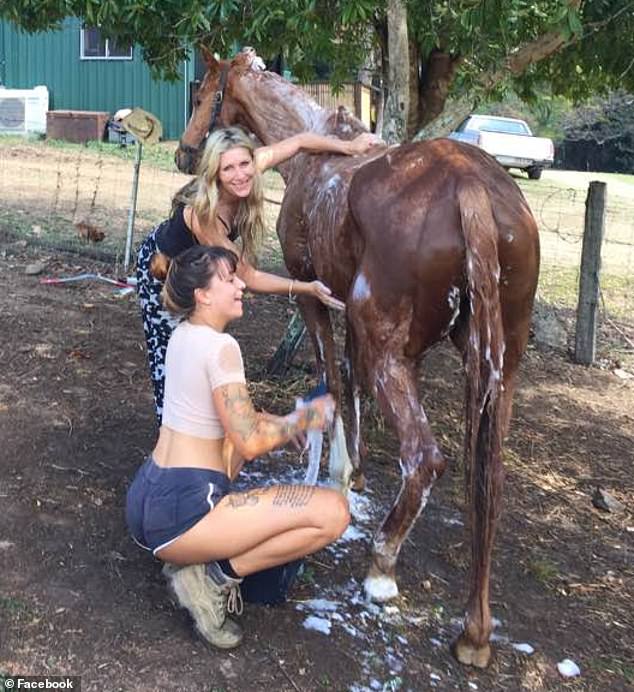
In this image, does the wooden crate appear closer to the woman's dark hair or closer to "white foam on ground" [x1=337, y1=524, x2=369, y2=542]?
"white foam on ground" [x1=337, y1=524, x2=369, y2=542]

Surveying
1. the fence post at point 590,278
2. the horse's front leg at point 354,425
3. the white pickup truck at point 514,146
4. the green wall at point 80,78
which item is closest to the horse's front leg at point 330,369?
the horse's front leg at point 354,425

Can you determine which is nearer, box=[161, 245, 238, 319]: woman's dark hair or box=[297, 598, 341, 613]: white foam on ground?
box=[161, 245, 238, 319]: woman's dark hair

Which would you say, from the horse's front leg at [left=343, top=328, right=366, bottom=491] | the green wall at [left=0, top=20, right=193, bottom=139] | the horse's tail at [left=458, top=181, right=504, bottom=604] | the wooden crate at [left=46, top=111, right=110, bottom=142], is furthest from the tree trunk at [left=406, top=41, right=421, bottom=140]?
the wooden crate at [left=46, top=111, right=110, bottom=142]

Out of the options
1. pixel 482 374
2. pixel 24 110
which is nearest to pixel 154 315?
pixel 482 374

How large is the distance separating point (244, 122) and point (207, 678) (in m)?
3.26

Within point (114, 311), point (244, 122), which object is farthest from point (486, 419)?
point (114, 311)

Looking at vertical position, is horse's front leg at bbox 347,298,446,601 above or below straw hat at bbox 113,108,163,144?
below

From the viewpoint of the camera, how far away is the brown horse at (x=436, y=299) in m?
2.88

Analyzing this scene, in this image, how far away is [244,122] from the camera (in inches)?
192

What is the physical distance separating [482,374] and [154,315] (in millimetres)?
1685

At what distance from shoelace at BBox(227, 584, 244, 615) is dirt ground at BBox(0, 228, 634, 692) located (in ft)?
0.24

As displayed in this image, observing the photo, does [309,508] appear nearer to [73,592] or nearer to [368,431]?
[73,592]

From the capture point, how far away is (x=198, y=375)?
2.68 meters

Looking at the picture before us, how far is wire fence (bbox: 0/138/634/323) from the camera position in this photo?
9242 mm
